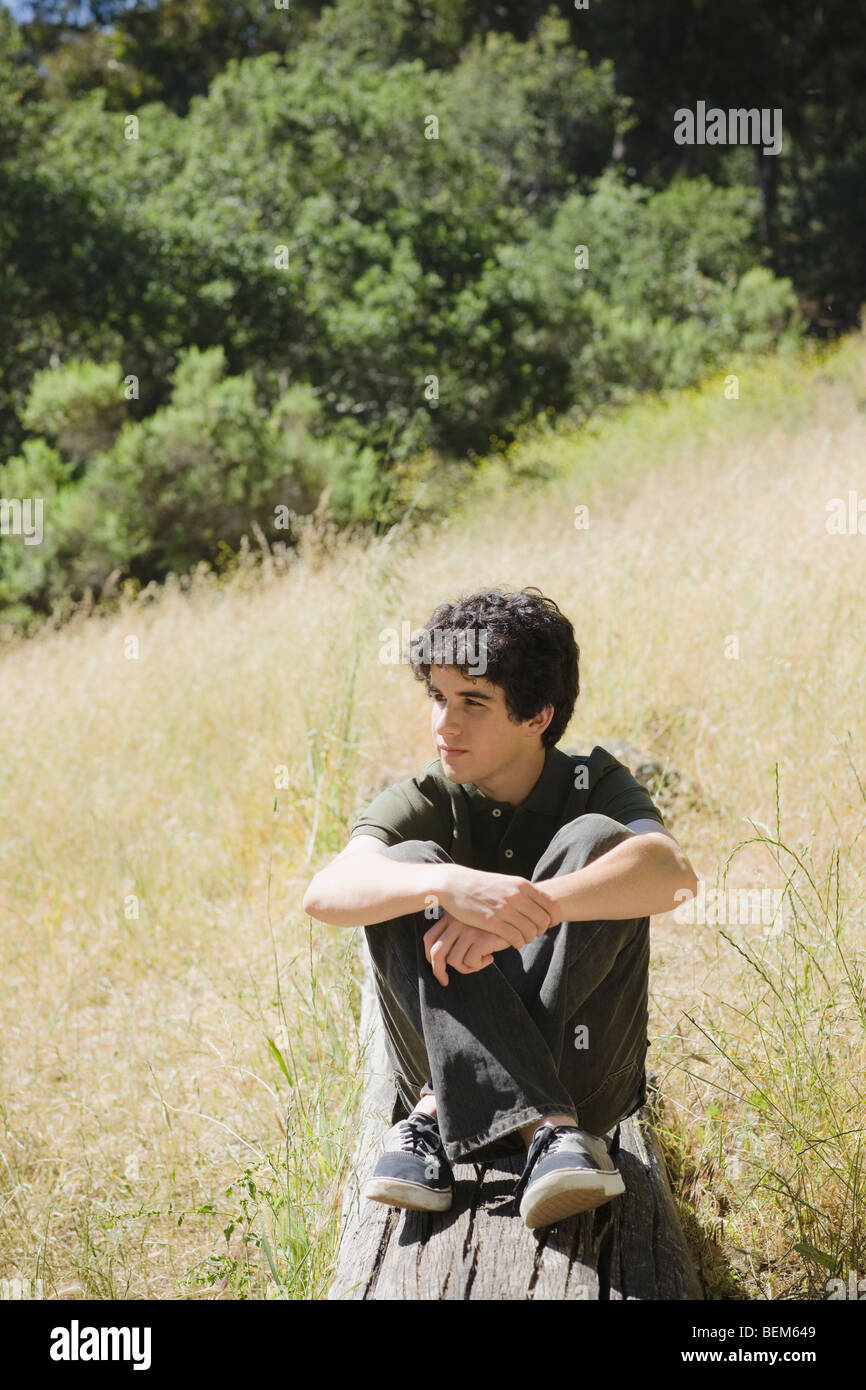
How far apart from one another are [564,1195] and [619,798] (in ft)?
2.62

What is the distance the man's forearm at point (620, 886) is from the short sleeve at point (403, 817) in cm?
40

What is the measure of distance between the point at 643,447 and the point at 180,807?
6.85 metres

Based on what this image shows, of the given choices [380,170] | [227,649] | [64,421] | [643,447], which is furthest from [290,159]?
[227,649]

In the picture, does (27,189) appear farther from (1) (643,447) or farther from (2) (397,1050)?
(2) (397,1050)

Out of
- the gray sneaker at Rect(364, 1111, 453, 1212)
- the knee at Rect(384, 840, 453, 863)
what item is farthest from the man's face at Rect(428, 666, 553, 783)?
the gray sneaker at Rect(364, 1111, 453, 1212)

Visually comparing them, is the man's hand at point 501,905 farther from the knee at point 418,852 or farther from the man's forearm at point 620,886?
the knee at point 418,852

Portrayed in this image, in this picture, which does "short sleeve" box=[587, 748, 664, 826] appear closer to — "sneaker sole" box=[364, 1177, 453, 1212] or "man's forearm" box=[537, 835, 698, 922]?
"man's forearm" box=[537, 835, 698, 922]

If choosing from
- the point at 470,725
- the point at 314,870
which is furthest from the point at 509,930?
the point at 314,870

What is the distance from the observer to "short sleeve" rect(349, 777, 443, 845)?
258 cm

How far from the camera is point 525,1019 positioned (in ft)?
7.32

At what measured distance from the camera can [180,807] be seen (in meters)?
5.50

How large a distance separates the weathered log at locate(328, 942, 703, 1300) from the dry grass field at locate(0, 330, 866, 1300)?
26 centimetres

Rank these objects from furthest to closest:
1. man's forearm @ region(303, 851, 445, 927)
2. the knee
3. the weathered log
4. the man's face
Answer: the man's face → the knee → man's forearm @ region(303, 851, 445, 927) → the weathered log

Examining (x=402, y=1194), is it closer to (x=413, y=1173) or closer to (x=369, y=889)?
(x=413, y=1173)
